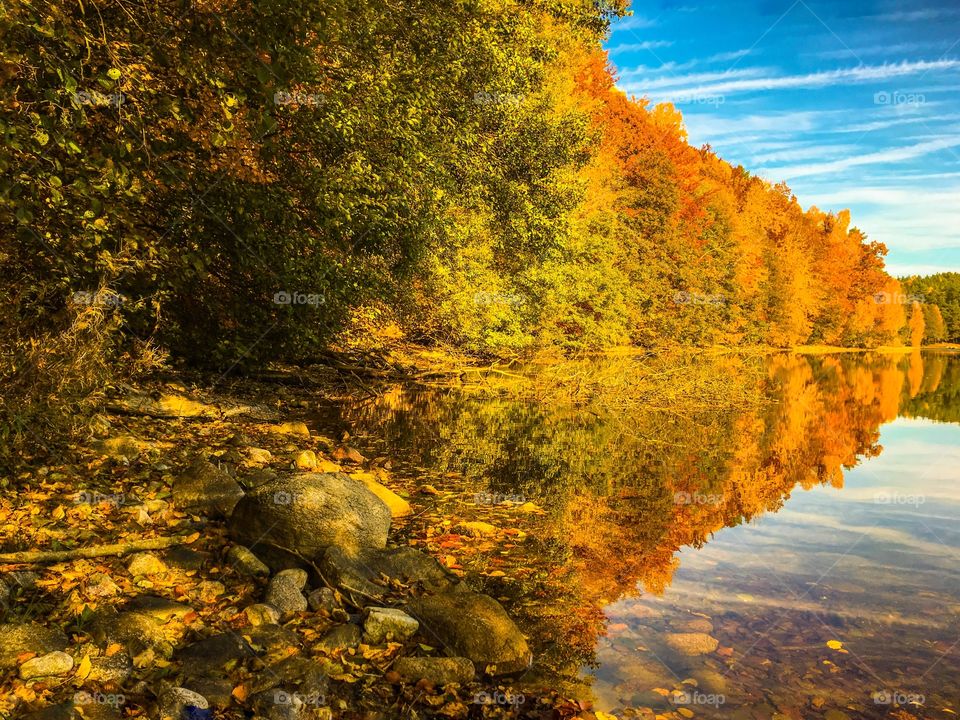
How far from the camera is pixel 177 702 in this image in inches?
161

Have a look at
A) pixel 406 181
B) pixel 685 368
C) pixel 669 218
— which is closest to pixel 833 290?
pixel 669 218

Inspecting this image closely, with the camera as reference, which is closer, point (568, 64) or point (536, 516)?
point (536, 516)

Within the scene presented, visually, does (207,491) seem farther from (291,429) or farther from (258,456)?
(291,429)

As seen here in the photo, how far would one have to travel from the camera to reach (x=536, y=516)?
9.16 meters

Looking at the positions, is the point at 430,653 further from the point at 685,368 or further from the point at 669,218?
the point at 669,218

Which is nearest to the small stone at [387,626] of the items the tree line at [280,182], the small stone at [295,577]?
the small stone at [295,577]

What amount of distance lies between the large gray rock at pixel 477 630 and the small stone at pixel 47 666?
2.67 metres

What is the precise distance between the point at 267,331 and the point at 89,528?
570cm

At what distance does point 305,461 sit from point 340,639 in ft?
15.6

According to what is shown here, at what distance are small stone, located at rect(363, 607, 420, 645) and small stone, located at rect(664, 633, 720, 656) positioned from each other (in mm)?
2408

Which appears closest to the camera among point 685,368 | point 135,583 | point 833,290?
point 135,583

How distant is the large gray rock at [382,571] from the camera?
6.04m

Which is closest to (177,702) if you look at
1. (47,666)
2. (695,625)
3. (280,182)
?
(47,666)

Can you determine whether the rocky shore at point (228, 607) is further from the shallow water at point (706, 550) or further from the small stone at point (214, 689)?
the shallow water at point (706, 550)
